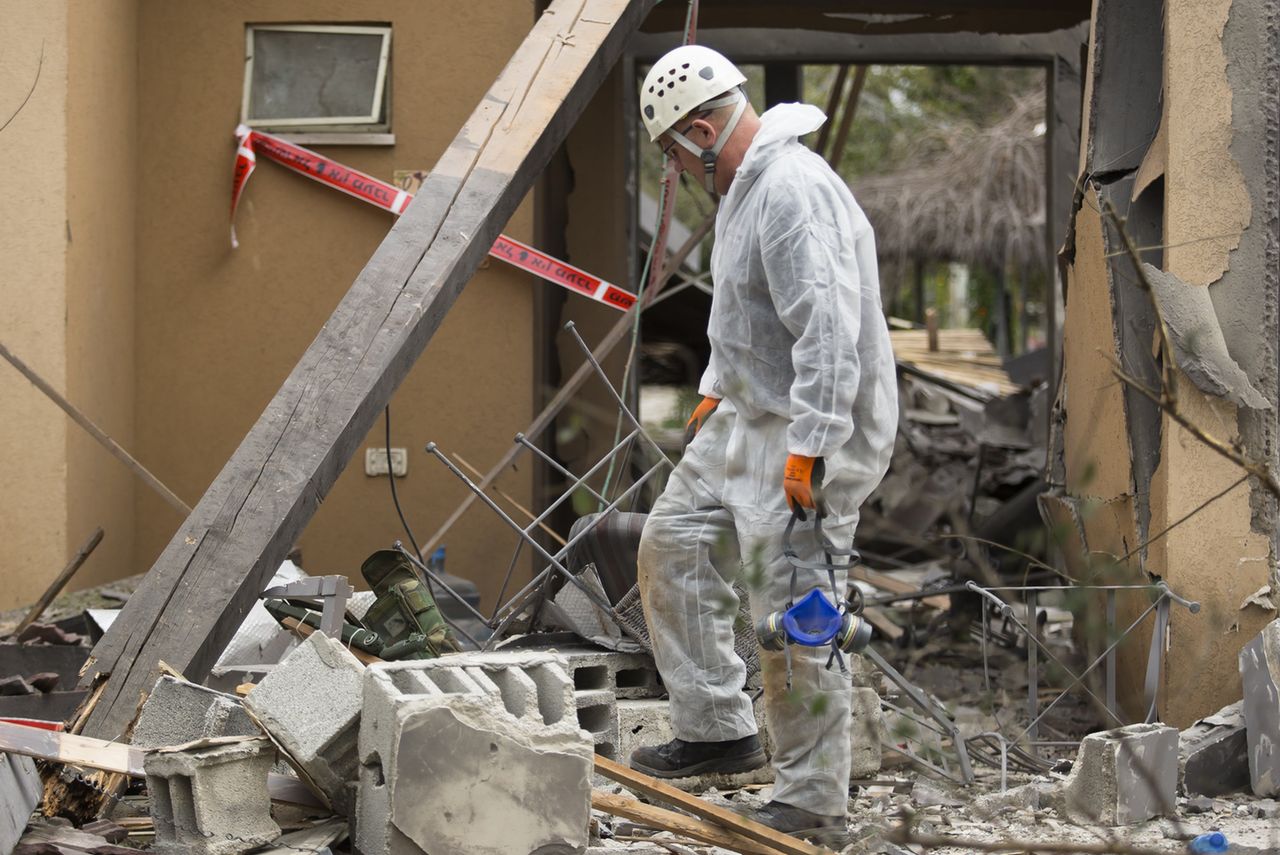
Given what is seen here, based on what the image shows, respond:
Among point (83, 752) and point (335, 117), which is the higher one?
point (335, 117)

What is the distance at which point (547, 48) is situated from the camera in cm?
557

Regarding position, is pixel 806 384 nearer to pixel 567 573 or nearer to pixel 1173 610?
pixel 567 573

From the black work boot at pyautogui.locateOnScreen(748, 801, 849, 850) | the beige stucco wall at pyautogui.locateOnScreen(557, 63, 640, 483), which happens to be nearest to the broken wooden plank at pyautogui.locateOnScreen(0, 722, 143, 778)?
the black work boot at pyautogui.locateOnScreen(748, 801, 849, 850)

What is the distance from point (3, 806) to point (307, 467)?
131 cm

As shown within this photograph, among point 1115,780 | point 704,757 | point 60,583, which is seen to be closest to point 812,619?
point 704,757

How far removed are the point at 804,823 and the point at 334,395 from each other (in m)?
1.86

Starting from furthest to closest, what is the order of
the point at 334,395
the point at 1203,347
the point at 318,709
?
the point at 1203,347 < the point at 334,395 < the point at 318,709

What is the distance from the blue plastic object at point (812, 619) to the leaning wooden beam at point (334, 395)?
1535 mm

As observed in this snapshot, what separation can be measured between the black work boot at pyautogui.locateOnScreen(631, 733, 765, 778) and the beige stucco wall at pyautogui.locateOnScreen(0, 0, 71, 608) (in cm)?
344

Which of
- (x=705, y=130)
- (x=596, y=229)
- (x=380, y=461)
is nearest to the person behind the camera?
(x=705, y=130)

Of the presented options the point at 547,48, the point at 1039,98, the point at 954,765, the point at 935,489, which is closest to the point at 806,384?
the point at 954,765

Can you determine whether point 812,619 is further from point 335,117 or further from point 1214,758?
point 335,117

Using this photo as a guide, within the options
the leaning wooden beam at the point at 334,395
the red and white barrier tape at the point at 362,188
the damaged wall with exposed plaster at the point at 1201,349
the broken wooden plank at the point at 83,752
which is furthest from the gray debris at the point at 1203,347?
the broken wooden plank at the point at 83,752

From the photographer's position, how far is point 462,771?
329 centimetres
